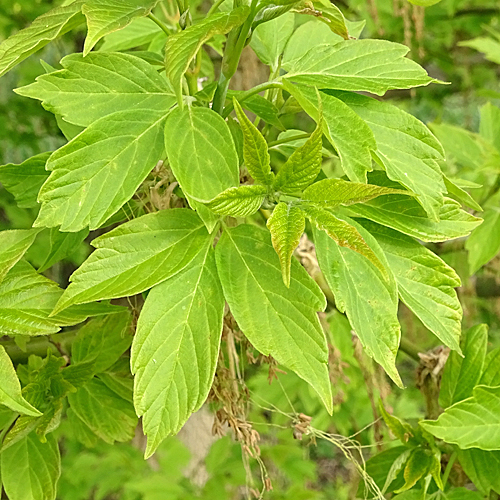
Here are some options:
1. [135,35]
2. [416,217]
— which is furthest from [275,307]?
[135,35]

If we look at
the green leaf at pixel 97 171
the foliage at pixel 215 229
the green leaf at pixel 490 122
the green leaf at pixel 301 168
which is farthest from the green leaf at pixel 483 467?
the green leaf at pixel 490 122

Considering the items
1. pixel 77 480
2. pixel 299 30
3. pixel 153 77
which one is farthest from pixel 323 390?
pixel 77 480

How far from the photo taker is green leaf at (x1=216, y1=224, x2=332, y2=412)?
0.43 metres

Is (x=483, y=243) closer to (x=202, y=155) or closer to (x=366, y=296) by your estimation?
(x=366, y=296)

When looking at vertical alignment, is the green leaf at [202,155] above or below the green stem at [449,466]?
above

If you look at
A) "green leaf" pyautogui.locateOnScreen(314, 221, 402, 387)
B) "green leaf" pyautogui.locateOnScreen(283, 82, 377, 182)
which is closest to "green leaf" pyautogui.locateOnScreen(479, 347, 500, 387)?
"green leaf" pyautogui.locateOnScreen(314, 221, 402, 387)

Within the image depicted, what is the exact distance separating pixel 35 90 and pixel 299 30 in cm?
35

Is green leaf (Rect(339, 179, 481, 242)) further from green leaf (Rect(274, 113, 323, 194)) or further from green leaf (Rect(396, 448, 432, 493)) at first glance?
green leaf (Rect(396, 448, 432, 493))

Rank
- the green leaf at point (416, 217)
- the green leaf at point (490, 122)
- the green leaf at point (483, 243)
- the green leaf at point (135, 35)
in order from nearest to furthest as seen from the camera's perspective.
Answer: the green leaf at point (416, 217) → the green leaf at point (135, 35) → the green leaf at point (483, 243) → the green leaf at point (490, 122)

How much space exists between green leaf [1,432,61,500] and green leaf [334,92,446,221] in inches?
19.0

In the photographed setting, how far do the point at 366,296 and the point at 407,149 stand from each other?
15cm

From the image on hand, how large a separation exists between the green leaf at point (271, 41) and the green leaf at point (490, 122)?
74 cm

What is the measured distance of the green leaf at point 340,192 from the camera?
39 cm

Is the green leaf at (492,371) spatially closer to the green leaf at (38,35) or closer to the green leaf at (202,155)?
the green leaf at (202,155)
